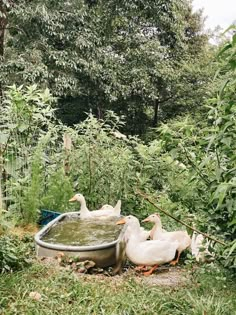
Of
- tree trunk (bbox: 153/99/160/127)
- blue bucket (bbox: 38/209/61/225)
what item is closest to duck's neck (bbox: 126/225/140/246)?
blue bucket (bbox: 38/209/61/225)

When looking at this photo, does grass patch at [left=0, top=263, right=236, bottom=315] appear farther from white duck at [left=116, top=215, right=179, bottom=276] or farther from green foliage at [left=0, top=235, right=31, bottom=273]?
white duck at [left=116, top=215, right=179, bottom=276]

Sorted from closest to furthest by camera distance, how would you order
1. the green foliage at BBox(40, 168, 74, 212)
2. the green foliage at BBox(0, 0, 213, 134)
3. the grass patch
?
the grass patch → the green foliage at BBox(40, 168, 74, 212) → the green foliage at BBox(0, 0, 213, 134)

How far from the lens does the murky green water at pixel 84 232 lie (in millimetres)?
3393

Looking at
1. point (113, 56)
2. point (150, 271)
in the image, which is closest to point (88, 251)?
point (150, 271)

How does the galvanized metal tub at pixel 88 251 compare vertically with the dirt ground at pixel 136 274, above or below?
above

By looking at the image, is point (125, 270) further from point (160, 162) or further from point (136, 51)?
point (136, 51)

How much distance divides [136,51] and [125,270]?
884 centimetres

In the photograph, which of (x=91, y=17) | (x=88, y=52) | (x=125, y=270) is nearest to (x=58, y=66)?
(x=88, y=52)

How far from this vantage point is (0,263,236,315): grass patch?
2186 millimetres

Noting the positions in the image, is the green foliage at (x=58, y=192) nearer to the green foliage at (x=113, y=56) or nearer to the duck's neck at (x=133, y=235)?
the duck's neck at (x=133, y=235)

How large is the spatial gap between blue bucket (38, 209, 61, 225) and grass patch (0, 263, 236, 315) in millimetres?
1879

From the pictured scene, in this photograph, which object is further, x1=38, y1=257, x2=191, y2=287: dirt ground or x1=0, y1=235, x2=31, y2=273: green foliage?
x1=38, y1=257, x2=191, y2=287: dirt ground

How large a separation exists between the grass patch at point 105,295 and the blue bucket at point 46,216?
1.88 m

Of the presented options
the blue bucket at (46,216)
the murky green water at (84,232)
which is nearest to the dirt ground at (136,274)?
the murky green water at (84,232)
